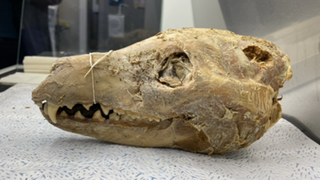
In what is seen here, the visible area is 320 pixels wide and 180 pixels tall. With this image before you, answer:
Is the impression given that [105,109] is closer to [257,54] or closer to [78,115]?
[78,115]

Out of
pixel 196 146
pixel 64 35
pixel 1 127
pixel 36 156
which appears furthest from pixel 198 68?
pixel 64 35

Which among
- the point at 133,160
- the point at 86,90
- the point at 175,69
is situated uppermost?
the point at 175,69

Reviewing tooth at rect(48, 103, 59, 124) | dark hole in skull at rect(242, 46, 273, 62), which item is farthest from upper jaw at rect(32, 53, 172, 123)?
dark hole in skull at rect(242, 46, 273, 62)

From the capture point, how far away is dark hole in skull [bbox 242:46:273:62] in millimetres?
1453

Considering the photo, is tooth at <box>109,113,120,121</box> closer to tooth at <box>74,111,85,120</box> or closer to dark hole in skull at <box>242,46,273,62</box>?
tooth at <box>74,111,85,120</box>

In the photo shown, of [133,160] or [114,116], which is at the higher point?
[114,116]

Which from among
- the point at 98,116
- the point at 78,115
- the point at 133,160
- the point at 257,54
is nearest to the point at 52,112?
the point at 78,115

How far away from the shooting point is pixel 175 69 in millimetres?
1414

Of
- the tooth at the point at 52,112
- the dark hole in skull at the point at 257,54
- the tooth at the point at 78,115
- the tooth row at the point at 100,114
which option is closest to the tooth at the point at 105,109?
the tooth row at the point at 100,114

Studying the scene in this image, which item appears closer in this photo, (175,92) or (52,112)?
(175,92)

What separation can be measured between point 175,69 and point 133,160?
508 millimetres

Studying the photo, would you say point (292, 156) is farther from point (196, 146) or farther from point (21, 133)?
point (21, 133)

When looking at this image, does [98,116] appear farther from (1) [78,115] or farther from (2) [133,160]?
(2) [133,160]

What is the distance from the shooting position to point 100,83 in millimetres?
1434
